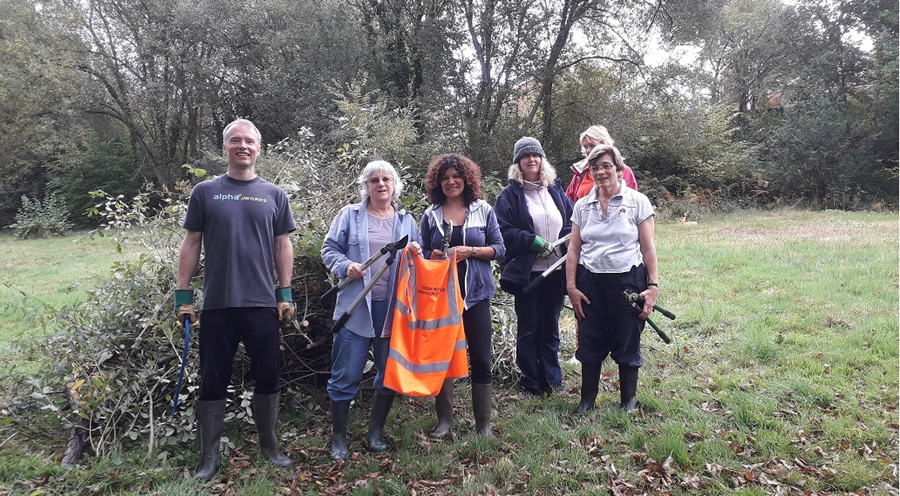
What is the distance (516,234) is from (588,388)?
4.08 feet

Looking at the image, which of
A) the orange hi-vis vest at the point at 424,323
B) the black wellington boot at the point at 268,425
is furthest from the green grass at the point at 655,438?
the orange hi-vis vest at the point at 424,323

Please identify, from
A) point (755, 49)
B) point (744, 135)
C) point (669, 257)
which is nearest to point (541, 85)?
point (669, 257)

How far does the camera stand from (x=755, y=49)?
23.9m

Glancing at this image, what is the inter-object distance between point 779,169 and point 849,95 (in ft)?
13.8

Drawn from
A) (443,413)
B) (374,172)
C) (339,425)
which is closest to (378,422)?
(339,425)

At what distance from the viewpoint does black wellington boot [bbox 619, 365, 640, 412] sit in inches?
151

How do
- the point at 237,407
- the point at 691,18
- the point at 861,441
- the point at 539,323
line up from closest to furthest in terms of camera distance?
the point at 861,441, the point at 237,407, the point at 539,323, the point at 691,18

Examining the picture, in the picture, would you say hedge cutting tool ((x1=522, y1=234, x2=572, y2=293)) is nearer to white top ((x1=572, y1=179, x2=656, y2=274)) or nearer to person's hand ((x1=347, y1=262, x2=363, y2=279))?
white top ((x1=572, y1=179, x2=656, y2=274))

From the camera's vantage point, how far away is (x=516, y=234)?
155 inches

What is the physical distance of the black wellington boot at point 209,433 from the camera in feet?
10.4

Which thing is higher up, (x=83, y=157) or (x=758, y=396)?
(x=83, y=157)

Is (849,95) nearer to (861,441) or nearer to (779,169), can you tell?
(779,169)

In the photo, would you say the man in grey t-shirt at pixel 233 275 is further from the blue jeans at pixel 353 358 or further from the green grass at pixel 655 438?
the green grass at pixel 655 438

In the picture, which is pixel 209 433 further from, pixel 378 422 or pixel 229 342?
pixel 378 422
